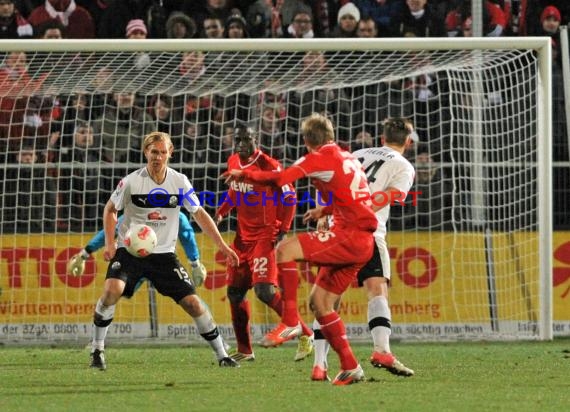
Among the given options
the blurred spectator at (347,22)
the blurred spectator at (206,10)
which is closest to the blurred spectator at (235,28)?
the blurred spectator at (206,10)

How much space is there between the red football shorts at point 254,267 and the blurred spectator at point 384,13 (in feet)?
18.5

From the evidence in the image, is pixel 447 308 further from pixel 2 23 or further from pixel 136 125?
pixel 2 23

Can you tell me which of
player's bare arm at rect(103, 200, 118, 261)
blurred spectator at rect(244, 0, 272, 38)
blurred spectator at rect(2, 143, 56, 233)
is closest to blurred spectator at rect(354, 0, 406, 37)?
blurred spectator at rect(244, 0, 272, 38)

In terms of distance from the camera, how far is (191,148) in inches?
554

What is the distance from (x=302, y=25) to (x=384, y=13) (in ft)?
3.85

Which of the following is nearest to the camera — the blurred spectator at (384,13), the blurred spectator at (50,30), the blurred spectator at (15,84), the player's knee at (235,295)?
the player's knee at (235,295)

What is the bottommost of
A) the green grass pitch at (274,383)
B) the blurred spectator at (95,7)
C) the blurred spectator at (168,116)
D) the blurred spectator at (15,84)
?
the green grass pitch at (274,383)

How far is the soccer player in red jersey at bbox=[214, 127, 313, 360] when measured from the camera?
34.8 ft

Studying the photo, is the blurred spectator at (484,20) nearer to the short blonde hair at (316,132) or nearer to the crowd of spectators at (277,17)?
the crowd of spectators at (277,17)

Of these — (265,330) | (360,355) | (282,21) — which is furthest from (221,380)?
(282,21)

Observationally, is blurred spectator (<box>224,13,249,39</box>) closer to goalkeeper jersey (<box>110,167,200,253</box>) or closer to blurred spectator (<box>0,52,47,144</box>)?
blurred spectator (<box>0,52,47,144</box>)

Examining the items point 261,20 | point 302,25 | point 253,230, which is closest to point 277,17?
point 261,20

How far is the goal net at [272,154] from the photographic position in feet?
43.4

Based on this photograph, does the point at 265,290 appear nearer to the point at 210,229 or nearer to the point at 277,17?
the point at 210,229
